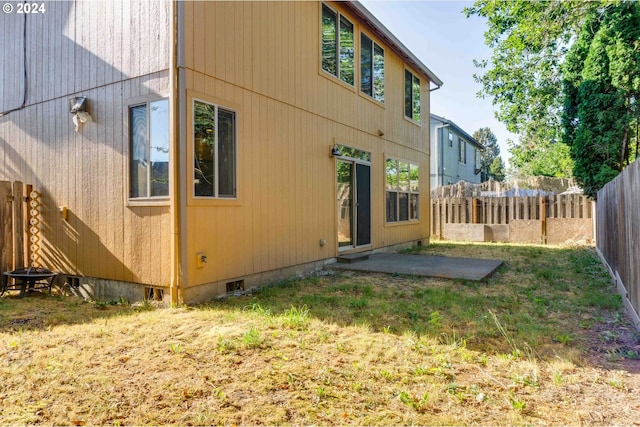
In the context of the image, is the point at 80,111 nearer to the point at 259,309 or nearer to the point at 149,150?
the point at 149,150

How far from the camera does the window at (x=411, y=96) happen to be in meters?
11.0

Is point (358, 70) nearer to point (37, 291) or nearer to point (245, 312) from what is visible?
point (245, 312)

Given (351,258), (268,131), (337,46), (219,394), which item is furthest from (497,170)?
(219,394)

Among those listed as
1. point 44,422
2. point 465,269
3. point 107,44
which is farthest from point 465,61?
point 44,422

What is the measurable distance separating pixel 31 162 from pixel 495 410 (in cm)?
734

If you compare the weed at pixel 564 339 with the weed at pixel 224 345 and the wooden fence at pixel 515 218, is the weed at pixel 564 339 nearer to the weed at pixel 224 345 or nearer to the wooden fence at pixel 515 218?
the weed at pixel 224 345

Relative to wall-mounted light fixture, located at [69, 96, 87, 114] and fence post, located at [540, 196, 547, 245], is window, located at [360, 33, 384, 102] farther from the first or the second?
fence post, located at [540, 196, 547, 245]

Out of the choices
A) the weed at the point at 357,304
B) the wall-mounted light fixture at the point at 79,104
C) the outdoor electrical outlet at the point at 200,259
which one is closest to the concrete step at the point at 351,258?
the weed at the point at 357,304

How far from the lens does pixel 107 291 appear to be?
533cm

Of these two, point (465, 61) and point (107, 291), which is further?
point (465, 61)

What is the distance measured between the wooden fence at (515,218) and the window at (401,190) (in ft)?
9.51

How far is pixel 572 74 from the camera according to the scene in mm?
10055

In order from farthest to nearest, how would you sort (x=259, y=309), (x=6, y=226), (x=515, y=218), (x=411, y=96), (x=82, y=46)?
1. (x=515, y=218)
2. (x=411, y=96)
3. (x=6, y=226)
4. (x=82, y=46)
5. (x=259, y=309)

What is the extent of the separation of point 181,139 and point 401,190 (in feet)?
22.9
